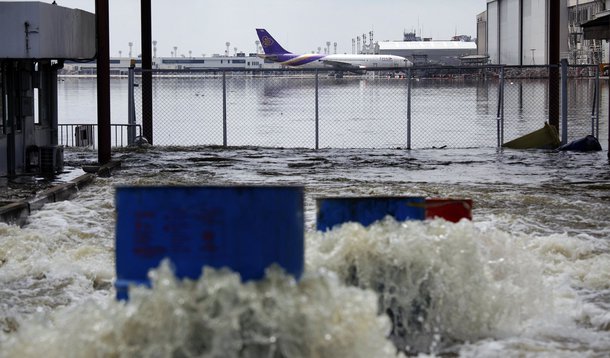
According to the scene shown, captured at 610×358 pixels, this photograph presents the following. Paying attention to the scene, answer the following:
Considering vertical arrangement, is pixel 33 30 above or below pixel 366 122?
above

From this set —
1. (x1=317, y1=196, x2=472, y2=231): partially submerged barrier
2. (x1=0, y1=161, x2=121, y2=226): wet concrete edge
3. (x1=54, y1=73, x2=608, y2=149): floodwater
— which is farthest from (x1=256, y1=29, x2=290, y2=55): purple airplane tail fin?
(x1=317, y1=196, x2=472, y2=231): partially submerged barrier

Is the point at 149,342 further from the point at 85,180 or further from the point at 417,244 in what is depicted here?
the point at 85,180

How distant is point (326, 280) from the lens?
5.61m

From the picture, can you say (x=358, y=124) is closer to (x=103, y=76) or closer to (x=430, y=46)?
(x=103, y=76)

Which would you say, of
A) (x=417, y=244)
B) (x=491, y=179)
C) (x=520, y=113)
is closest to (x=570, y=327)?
(x=417, y=244)

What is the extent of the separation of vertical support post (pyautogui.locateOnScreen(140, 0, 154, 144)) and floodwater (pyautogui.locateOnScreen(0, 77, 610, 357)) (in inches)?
439

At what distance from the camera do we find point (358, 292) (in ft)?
19.0

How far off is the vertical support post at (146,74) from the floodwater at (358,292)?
36.6 feet

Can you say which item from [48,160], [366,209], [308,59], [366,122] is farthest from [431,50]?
[366,209]

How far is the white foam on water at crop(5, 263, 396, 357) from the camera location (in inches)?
205

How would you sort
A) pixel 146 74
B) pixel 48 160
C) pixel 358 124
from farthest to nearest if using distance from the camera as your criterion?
pixel 358 124 < pixel 146 74 < pixel 48 160

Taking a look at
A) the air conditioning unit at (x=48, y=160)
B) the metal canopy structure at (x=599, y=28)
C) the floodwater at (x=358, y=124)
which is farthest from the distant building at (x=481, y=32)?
the air conditioning unit at (x=48, y=160)

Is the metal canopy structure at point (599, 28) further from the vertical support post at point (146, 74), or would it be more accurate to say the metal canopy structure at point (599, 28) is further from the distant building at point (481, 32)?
the distant building at point (481, 32)

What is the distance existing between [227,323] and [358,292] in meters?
0.87
